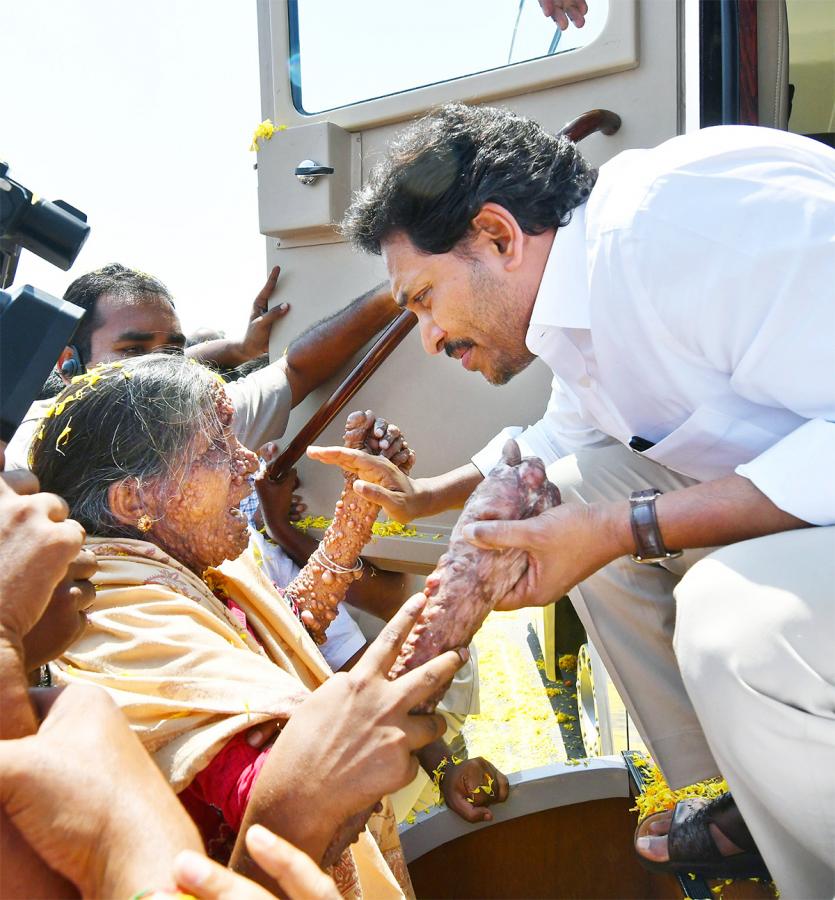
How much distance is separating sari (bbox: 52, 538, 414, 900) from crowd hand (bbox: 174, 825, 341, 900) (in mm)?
478

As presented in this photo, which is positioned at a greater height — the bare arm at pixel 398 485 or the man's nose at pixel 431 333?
the man's nose at pixel 431 333

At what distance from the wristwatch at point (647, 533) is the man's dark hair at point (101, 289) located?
7.83ft

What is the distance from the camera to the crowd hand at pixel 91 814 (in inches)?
37.5

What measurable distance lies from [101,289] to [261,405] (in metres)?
0.80

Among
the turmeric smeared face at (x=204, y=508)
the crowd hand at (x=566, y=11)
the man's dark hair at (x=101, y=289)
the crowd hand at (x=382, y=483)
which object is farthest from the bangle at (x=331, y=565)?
the crowd hand at (x=566, y=11)

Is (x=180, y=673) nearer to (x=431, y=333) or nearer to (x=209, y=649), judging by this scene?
(x=209, y=649)

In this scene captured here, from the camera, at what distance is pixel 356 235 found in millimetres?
2508

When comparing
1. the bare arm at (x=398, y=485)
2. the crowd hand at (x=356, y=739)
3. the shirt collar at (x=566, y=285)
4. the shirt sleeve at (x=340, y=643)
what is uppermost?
the shirt collar at (x=566, y=285)

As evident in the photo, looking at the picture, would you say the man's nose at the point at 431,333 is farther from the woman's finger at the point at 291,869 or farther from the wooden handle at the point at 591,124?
the woman's finger at the point at 291,869

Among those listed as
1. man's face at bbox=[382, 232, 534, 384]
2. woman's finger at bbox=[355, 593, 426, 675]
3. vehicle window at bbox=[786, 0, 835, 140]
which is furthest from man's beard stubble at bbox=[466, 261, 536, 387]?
vehicle window at bbox=[786, 0, 835, 140]

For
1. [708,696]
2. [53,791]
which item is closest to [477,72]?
[708,696]

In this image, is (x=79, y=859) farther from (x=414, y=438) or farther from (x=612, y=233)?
(x=414, y=438)

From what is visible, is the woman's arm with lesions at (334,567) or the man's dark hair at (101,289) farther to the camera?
the man's dark hair at (101,289)

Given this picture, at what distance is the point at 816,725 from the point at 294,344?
297 centimetres
